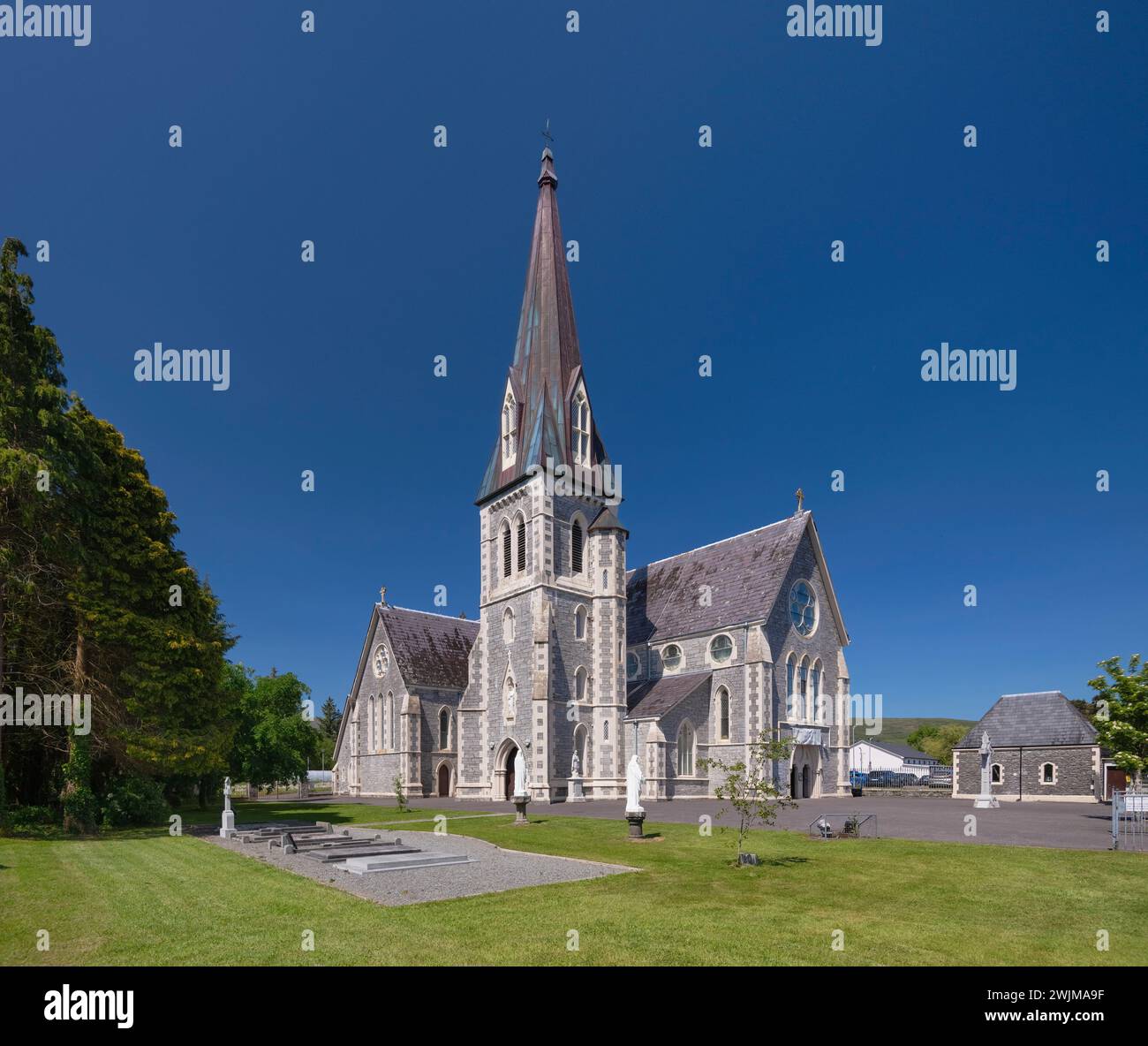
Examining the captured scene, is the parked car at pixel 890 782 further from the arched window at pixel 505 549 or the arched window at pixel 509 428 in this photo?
the arched window at pixel 509 428

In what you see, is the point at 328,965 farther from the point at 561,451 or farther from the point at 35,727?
the point at 561,451

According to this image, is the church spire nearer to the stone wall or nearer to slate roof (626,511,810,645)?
slate roof (626,511,810,645)

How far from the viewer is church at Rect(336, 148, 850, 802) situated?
1502 inches

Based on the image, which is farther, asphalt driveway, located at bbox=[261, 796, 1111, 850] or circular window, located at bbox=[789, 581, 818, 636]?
circular window, located at bbox=[789, 581, 818, 636]

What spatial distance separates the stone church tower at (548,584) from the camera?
126 feet

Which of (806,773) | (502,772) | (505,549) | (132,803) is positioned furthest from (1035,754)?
(132,803)

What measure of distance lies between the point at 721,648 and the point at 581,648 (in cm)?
760

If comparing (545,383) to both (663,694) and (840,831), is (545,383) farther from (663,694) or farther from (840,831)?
(840,831)

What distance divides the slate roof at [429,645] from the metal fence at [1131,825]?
34.3m

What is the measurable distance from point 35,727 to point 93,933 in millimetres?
17587

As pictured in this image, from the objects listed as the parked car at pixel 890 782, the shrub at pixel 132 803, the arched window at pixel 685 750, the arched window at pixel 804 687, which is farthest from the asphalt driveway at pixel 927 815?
the shrub at pixel 132 803

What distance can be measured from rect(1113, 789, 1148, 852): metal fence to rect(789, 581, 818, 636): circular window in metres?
16.5

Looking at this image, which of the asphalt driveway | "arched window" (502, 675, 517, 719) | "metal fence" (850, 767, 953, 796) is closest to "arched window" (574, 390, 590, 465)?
"arched window" (502, 675, 517, 719)
